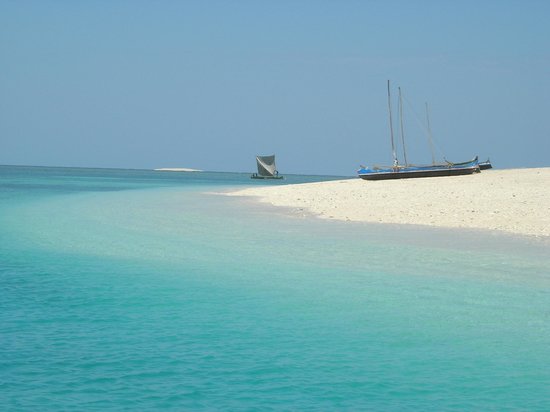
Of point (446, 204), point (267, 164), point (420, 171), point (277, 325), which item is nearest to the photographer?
point (277, 325)

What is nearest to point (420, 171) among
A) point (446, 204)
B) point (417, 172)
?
point (417, 172)

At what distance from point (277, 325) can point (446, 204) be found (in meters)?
22.9

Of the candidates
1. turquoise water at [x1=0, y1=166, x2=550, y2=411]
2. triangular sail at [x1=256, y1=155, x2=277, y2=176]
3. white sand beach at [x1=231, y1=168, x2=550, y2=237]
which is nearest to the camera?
turquoise water at [x1=0, y1=166, x2=550, y2=411]

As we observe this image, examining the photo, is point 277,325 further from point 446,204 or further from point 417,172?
point 417,172

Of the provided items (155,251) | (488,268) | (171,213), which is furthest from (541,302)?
(171,213)

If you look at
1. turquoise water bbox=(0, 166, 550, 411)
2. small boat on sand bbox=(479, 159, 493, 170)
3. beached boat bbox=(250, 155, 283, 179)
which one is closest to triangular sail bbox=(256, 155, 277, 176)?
beached boat bbox=(250, 155, 283, 179)

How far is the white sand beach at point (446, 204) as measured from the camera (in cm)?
2736

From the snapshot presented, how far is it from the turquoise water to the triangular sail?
96206 mm

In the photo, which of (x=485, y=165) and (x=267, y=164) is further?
(x=267, y=164)

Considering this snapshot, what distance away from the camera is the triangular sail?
119m

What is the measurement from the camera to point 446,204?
32.9 meters

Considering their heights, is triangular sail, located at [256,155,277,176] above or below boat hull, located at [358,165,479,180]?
above

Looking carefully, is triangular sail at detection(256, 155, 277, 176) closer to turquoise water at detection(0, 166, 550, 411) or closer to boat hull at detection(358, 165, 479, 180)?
boat hull at detection(358, 165, 479, 180)

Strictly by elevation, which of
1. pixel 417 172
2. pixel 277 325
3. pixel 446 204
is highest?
pixel 417 172
